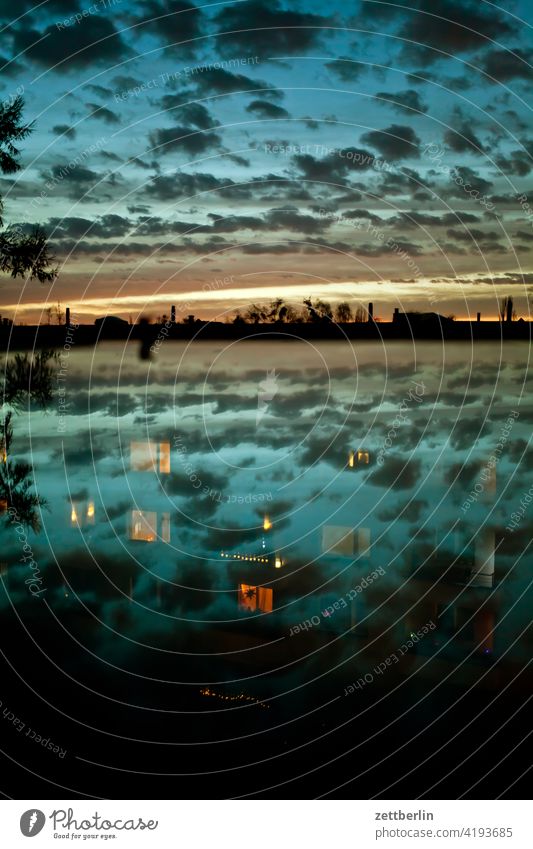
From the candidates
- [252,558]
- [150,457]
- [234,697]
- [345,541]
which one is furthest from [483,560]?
[150,457]

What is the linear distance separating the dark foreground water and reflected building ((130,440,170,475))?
0.28ft

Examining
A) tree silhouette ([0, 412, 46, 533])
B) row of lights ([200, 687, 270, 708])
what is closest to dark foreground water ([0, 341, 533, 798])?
row of lights ([200, 687, 270, 708])

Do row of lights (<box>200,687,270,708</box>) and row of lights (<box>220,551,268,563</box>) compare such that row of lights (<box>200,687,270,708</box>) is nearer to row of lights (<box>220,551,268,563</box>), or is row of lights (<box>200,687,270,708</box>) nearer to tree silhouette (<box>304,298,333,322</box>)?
row of lights (<box>220,551,268,563</box>)

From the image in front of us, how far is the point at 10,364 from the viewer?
34875mm

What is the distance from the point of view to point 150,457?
17.1 meters

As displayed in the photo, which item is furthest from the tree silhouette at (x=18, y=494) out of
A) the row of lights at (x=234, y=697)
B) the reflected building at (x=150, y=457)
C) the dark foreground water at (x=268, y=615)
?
the row of lights at (x=234, y=697)

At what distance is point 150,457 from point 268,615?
26.7 feet

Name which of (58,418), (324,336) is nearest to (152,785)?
(58,418)

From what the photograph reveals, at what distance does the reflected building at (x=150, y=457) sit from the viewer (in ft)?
53.1

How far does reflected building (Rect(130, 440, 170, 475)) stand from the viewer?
16172mm

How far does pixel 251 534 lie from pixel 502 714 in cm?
549

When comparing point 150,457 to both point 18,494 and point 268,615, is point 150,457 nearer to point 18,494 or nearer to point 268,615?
point 18,494

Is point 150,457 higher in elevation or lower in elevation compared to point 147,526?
higher

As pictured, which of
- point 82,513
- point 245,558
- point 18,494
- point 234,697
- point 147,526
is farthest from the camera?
point 18,494
